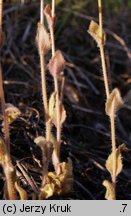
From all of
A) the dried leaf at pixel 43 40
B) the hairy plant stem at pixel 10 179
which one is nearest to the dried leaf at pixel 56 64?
the dried leaf at pixel 43 40

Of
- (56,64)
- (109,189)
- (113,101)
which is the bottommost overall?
(109,189)

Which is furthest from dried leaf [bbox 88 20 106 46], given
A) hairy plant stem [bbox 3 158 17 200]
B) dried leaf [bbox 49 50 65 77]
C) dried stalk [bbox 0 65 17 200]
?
hairy plant stem [bbox 3 158 17 200]

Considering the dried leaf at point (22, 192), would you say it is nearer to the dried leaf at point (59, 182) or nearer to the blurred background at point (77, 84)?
the dried leaf at point (59, 182)

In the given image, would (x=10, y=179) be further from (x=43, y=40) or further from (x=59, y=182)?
(x=43, y=40)

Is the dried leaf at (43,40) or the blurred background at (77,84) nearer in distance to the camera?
the dried leaf at (43,40)

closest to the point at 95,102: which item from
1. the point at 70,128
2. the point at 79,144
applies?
the point at 70,128

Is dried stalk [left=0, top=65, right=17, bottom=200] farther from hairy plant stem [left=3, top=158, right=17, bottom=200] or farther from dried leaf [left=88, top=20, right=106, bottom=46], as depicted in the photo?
dried leaf [left=88, top=20, right=106, bottom=46]

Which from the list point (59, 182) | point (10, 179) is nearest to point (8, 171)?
point (10, 179)

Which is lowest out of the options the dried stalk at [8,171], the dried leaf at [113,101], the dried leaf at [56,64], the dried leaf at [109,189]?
the dried leaf at [109,189]

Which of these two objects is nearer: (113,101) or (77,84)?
(113,101)
